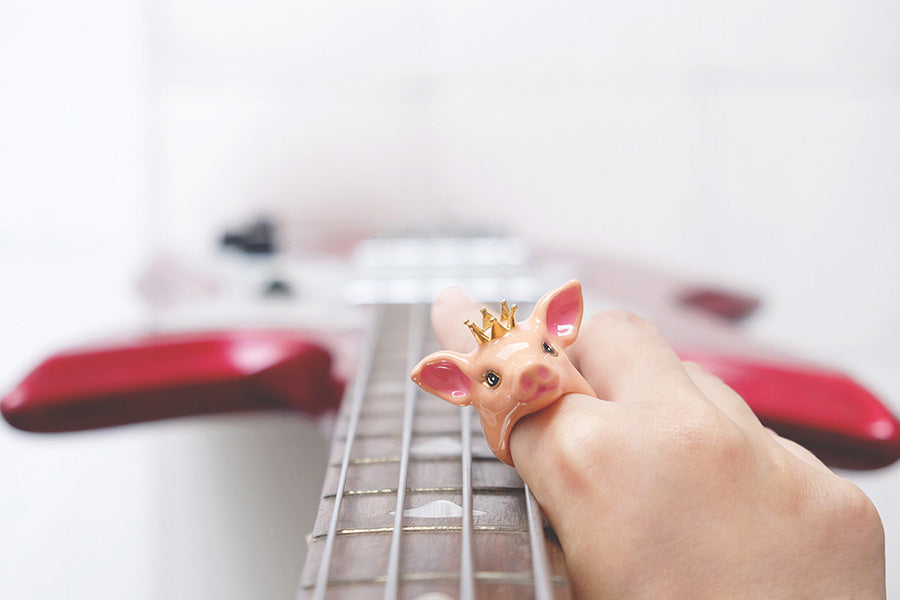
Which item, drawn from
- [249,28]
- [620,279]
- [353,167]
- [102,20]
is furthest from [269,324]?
[102,20]

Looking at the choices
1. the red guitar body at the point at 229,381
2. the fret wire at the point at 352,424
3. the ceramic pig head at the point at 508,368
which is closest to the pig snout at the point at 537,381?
the ceramic pig head at the point at 508,368

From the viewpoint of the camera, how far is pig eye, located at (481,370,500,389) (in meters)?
0.34

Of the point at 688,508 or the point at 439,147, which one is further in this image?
the point at 439,147

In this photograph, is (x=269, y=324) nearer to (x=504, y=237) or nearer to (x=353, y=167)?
(x=504, y=237)

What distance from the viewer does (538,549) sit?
0.31 metres

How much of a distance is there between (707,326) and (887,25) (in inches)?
32.4

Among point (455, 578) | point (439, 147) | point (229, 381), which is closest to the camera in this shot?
point (455, 578)

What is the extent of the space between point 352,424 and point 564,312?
17 cm

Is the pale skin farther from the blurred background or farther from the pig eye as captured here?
the blurred background

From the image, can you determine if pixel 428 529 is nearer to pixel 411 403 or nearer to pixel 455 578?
pixel 455 578

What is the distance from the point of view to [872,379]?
51.1 inches

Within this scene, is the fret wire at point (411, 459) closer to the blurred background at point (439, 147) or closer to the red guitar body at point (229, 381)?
the red guitar body at point (229, 381)

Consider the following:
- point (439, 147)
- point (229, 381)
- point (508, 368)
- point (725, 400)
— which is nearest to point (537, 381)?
point (508, 368)

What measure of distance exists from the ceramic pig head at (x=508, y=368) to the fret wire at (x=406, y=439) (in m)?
0.06
